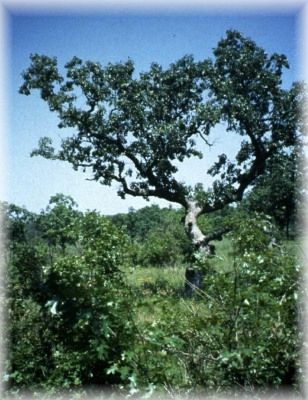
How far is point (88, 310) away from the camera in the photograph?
144 inches

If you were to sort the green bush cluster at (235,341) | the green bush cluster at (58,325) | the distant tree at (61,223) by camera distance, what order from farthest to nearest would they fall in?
Answer: the distant tree at (61,223), the green bush cluster at (58,325), the green bush cluster at (235,341)

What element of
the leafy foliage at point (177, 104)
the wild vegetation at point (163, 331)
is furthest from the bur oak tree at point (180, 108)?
the wild vegetation at point (163, 331)

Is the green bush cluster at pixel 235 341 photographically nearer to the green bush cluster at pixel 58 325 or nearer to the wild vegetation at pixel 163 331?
the wild vegetation at pixel 163 331

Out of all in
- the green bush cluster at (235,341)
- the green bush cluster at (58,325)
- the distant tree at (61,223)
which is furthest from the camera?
the distant tree at (61,223)

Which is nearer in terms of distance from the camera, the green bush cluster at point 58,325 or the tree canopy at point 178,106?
the green bush cluster at point 58,325

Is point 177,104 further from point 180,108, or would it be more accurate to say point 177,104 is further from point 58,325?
point 58,325

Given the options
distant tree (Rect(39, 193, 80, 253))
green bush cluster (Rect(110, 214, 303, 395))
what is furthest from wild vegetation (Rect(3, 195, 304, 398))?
distant tree (Rect(39, 193, 80, 253))

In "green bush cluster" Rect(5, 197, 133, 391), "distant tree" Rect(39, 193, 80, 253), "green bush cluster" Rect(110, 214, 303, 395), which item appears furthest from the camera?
"distant tree" Rect(39, 193, 80, 253)

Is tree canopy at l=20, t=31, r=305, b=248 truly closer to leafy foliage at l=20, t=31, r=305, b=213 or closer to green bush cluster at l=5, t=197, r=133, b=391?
leafy foliage at l=20, t=31, r=305, b=213

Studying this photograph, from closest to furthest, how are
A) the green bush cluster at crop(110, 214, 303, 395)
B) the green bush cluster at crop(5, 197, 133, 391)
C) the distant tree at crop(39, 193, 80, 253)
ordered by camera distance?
1. the green bush cluster at crop(110, 214, 303, 395)
2. the green bush cluster at crop(5, 197, 133, 391)
3. the distant tree at crop(39, 193, 80, 253)

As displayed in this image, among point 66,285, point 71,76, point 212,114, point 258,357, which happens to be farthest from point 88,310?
point 71,76

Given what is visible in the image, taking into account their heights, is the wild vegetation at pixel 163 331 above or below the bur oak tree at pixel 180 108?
below

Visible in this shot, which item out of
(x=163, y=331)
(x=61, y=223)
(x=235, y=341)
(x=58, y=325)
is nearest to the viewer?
(x=235, y=341)

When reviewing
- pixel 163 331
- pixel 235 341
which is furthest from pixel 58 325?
pixel 235 341
